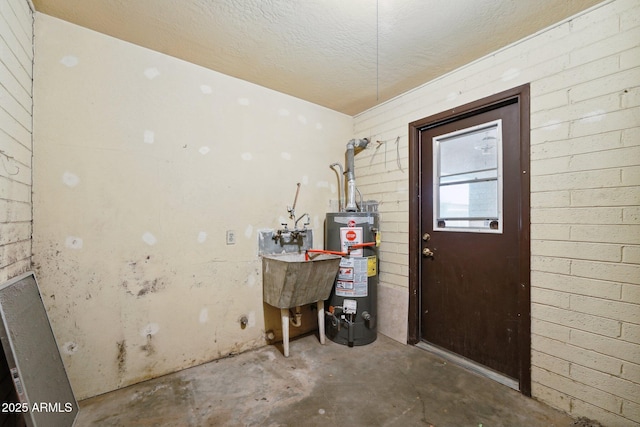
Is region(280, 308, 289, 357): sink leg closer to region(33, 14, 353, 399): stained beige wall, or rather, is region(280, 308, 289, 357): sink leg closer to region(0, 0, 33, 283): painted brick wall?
region(33, 14, 353, 399): stained beige wall

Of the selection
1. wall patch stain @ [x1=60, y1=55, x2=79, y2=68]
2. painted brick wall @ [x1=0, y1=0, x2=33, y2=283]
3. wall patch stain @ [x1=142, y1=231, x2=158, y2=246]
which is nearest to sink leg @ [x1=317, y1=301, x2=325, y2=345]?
wall patch stain @ [x1=142, y1=231, x2=158, y2=246]

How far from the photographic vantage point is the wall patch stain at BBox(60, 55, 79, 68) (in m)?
1.77

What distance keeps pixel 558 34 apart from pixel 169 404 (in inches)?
141

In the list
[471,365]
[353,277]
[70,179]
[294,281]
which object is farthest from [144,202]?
[471,365]

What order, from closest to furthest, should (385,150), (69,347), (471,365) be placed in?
(69,347) < (471,365) < (385,150)

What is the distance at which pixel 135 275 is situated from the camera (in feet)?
6.57

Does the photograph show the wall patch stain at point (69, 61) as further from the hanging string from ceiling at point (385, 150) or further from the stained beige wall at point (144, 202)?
the hanging string from ceiling at point (385, 150)

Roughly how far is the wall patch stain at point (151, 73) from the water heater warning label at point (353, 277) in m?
2.23

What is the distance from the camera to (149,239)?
205 centimetres

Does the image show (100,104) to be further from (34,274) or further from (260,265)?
(260,265)

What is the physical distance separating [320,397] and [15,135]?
95.6 inches

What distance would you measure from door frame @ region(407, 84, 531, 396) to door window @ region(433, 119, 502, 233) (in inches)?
6.4

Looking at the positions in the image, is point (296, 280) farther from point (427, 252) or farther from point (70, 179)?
point (70, 179)

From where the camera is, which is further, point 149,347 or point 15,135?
point 149,347
